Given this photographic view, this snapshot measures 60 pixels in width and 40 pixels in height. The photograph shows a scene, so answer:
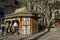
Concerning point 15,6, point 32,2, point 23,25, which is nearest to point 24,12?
point 23,25

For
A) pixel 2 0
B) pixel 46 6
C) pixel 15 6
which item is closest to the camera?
pixel 46 6

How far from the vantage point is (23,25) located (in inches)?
1041

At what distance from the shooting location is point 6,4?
47.7m

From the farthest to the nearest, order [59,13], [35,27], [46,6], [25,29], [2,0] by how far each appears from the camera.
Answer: [59,13] → [2,0] → [46,6] → [35,27] → [25,29]

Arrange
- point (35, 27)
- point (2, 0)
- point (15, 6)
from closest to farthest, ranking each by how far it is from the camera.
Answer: point (35, 27) → point (2, 0) → point (15, 6)

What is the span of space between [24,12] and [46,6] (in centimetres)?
1464

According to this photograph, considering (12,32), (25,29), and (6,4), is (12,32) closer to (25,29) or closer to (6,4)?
(25,29)

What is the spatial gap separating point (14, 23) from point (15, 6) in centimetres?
2483

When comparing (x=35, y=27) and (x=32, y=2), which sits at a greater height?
(x=32, y=2)

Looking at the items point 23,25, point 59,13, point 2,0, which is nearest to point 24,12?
point 23,25

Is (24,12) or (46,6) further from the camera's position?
(46,6)

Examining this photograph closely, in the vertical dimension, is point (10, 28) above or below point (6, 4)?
below

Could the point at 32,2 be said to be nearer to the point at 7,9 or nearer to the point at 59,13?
the point at 7,9

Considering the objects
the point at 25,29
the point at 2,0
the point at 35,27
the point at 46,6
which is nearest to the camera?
the point at 25,29
